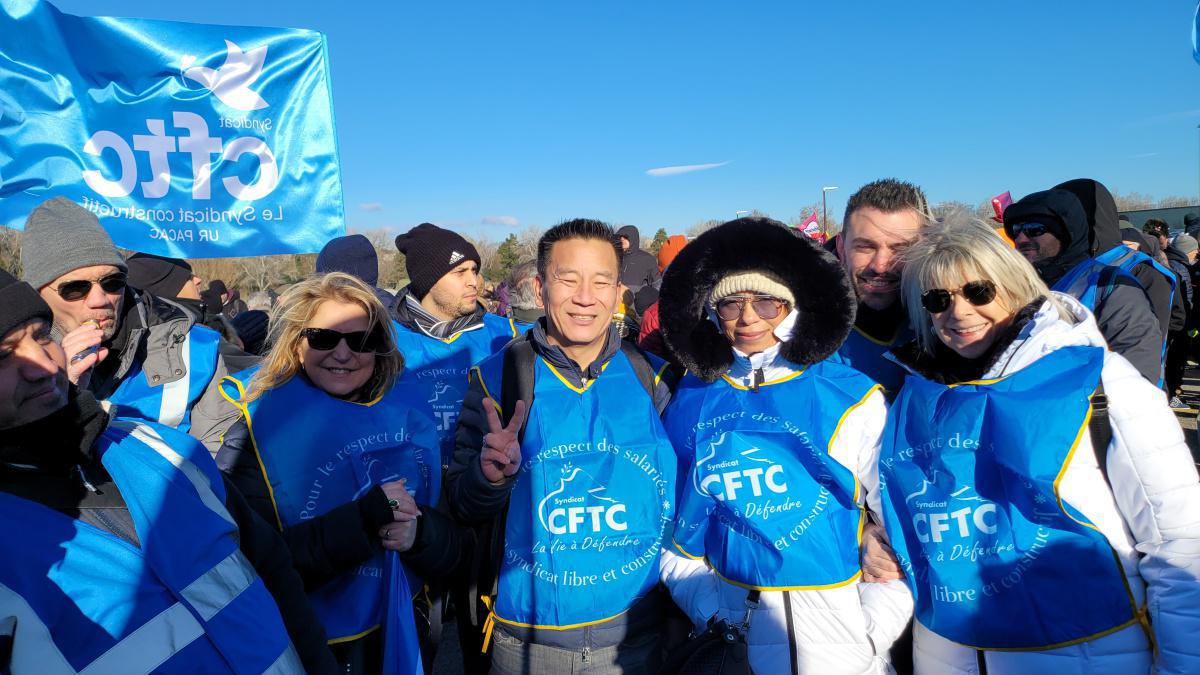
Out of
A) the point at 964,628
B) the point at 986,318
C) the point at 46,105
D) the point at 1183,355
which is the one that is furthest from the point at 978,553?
the point at 1183,355

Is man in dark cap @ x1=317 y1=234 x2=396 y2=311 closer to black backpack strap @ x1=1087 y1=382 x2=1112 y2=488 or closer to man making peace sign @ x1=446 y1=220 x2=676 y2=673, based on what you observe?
man making peace sign @ x1=446 y1=220 x2=676 y2=673

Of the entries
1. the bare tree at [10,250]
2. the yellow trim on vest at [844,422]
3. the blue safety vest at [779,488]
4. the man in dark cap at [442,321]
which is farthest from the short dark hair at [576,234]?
the bare tree at [10,250]

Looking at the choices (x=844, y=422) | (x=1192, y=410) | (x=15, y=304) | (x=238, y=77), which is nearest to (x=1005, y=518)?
(x=844, y=422)

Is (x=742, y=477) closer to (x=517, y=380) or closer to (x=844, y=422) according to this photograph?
(x=844, y=422)

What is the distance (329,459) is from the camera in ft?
7.54

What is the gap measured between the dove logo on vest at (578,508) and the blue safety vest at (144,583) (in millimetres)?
889

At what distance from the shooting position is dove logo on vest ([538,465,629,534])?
7.60 ft

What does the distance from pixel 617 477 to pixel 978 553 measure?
3.78 ft

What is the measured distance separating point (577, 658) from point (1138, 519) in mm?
1768

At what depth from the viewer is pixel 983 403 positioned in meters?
2.02

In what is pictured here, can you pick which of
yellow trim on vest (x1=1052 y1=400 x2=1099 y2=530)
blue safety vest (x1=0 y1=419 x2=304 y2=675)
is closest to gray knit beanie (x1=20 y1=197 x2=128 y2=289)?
blue safety vest (x1=0 y1=419 x2=304 y2=675)

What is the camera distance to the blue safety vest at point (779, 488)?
2.14m

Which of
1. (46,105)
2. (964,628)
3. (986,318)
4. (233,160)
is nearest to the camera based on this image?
(964,628)

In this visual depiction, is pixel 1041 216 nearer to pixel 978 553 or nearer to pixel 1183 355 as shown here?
pixel 978 553
